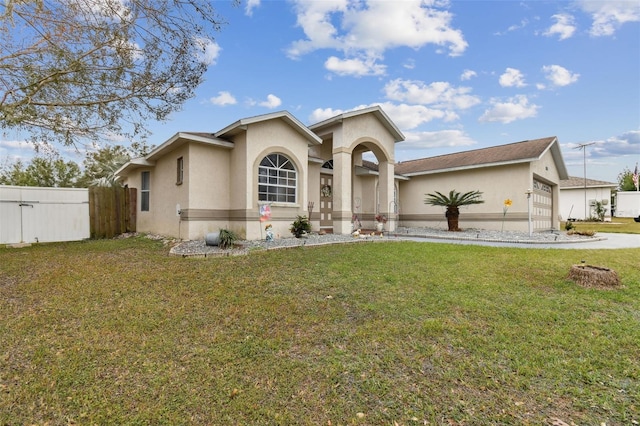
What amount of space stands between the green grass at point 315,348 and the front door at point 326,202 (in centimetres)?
816

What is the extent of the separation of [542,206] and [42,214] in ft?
79.6

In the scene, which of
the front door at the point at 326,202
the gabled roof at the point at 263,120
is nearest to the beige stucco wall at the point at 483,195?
the front door at the point at 326,202

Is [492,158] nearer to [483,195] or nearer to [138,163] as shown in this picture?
[483,195]

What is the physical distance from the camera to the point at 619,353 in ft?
10.9

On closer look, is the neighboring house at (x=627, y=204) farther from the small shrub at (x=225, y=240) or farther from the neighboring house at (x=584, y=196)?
the small shrub at (x=225, y=240)

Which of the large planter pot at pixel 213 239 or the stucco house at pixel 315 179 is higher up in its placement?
the stucco house at pixel 315 179

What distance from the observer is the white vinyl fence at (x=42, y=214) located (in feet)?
36.1

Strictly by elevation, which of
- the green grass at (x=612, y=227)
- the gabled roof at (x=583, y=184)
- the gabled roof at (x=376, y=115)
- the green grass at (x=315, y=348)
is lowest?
the green grass at (x=315, y=348)

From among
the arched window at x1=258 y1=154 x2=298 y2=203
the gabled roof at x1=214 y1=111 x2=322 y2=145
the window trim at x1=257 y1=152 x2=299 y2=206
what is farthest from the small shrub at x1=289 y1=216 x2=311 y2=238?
the gabled roof at x1=214 y1=111 x2=322 y2=145

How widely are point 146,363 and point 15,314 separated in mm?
2664

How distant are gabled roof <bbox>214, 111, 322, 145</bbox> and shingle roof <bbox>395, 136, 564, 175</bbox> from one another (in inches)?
379

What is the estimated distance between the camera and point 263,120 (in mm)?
10672

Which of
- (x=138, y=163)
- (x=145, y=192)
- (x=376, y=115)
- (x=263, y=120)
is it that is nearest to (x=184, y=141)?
(x=263, y=120)

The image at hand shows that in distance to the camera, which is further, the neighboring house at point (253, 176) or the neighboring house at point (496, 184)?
the neighboring house at point (496, 184)
